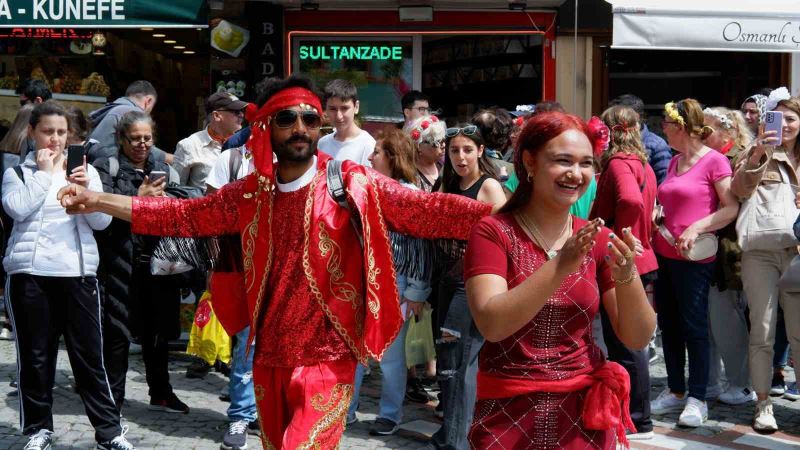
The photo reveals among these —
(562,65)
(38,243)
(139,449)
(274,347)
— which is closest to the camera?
(274,347)

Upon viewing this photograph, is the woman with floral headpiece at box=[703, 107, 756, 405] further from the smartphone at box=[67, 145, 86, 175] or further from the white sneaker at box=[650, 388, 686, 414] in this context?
the smartphone at box=[67, 145, 86, 175]

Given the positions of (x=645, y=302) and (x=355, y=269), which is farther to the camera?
(x=355, y=269)

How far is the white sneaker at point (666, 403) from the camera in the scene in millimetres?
7004

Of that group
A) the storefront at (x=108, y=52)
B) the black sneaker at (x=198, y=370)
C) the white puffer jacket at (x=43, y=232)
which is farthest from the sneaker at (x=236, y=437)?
the storefront at (x=108, y=52)

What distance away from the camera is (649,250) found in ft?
20.6

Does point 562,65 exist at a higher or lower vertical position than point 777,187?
higher

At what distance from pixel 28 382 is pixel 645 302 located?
13.2 ft

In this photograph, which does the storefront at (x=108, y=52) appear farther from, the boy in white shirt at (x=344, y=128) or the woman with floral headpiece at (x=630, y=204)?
the woman with floral headpiece at (x=630, y=204)

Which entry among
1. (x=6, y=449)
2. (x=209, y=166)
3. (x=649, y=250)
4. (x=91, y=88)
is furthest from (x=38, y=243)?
(x=91, y=88)

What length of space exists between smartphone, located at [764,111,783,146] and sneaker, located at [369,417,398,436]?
2.85 meters

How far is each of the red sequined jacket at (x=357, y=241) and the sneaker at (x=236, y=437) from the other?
2.08m

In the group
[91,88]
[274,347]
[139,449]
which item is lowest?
[139,449]

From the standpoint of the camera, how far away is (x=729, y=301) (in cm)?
714

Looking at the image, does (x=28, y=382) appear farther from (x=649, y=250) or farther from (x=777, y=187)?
(x=777, y=187)
